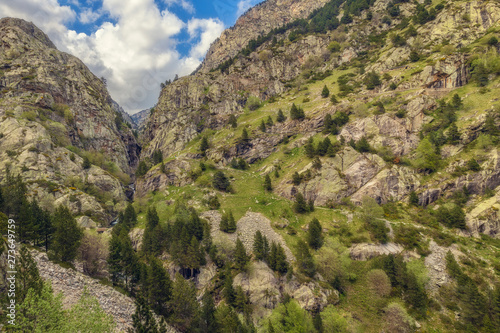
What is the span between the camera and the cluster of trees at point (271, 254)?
5441 cm

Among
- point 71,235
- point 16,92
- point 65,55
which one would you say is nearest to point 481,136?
point 71,235

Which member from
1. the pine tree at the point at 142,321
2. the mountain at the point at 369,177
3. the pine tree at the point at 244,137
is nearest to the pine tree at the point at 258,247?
the mountain at the point at 369,177

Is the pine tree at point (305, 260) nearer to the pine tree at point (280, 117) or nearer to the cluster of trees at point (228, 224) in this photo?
the cluster of trees at point (228, 224)

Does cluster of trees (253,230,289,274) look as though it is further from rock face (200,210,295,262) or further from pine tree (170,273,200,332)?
pine tree (170,273,200,332)

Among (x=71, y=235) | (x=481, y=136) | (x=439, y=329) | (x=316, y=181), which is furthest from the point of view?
(x=316, y=181)

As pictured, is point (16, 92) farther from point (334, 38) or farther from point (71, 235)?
point (334, 38)

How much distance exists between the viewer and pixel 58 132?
108 meters

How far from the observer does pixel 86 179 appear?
93.4m

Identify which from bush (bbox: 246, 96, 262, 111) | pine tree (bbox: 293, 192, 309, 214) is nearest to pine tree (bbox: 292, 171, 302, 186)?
pine tree (bbox: 293, 192, 309, 214)

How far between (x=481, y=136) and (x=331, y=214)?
149 ft

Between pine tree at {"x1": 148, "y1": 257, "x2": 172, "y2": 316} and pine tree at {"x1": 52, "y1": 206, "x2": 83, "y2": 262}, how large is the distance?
1580 centimetres

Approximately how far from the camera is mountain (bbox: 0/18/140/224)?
80.7 metres

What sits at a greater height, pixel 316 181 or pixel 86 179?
pixel 86 179

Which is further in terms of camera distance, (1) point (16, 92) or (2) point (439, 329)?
(1) point (16, 92)
